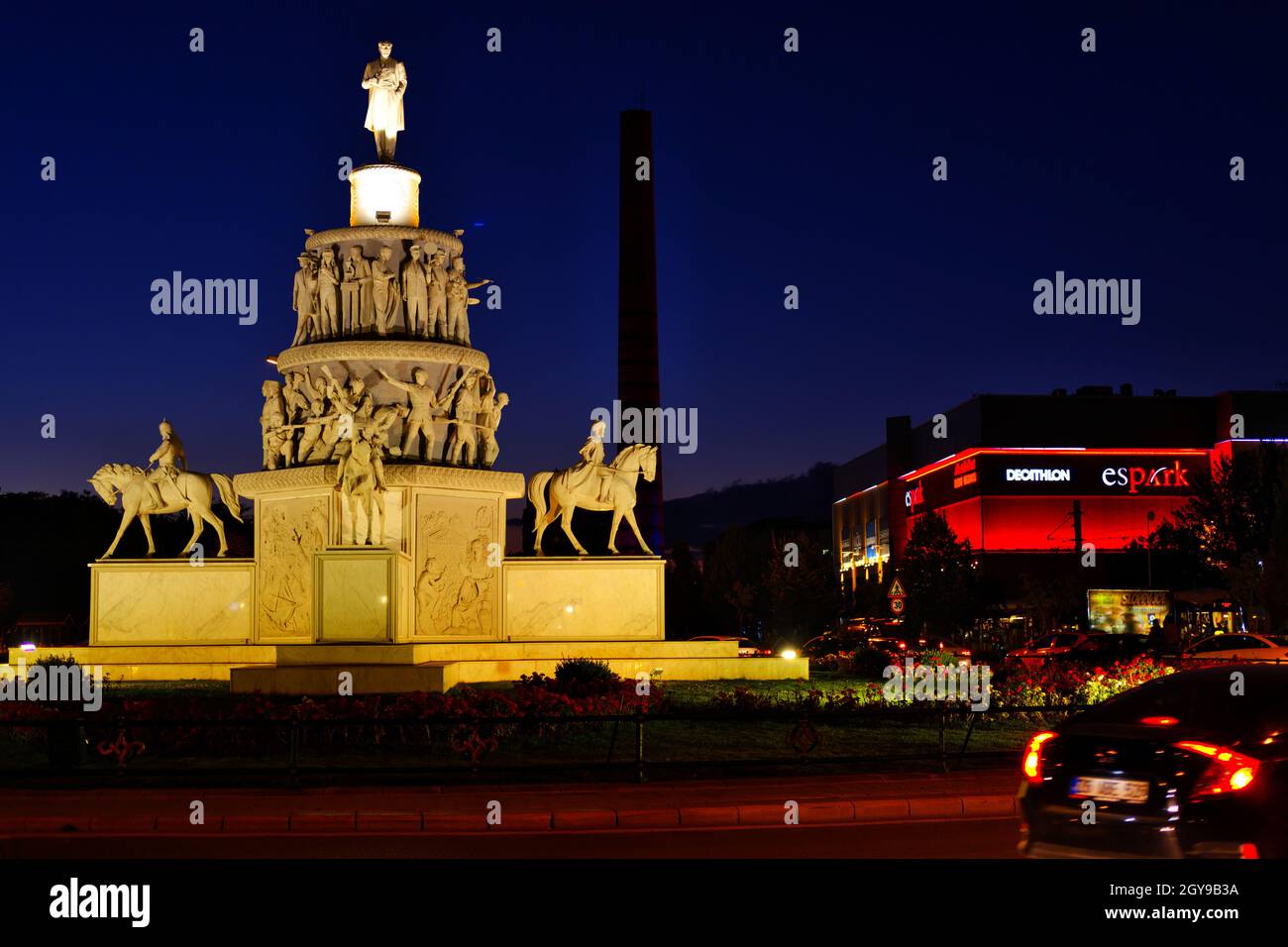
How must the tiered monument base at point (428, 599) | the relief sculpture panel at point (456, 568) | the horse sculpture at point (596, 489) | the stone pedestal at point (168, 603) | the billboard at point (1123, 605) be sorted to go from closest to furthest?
the tiered monument base at point (428, 599), the relief sculpture panel at point (456, 568), the stone pedestal at point (168, 603), the horse sculpture at point (596, 489), the billboard at point (1123, 605)

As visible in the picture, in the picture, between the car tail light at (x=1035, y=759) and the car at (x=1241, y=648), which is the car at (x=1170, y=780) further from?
the car at (x=1241, y=648)

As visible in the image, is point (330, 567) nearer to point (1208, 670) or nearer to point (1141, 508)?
point (1208, 670)

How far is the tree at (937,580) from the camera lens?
79875 mm

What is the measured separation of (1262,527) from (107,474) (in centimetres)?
5087

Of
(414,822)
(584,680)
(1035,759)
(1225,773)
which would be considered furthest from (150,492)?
(1225,773)

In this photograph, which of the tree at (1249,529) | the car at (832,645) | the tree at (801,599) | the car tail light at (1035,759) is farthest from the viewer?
the tree at (801,599)

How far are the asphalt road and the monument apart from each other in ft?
60.1

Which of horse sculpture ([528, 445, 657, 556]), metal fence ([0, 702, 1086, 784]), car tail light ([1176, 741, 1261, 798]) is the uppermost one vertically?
horse sculpture ([528, 445, 657, 556])

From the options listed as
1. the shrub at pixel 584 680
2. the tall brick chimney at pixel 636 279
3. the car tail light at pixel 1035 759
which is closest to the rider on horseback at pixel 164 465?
the shrub at pixel 584 680

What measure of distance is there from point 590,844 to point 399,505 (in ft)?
69.4

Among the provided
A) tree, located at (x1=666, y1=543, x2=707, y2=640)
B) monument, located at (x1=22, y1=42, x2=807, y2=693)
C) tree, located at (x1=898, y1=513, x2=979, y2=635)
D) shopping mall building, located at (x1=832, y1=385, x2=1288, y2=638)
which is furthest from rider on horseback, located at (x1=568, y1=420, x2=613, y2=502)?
shopping mall building, located at (x1=832, y1=385, x2=1288, y2=638)

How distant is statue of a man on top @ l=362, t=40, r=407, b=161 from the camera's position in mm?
39031

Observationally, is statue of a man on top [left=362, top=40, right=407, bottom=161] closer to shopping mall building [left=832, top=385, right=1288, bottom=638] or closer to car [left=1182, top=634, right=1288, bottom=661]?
car [left=1182, top=634, right=1288, bottom=661]

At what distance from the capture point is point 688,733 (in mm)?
23578
